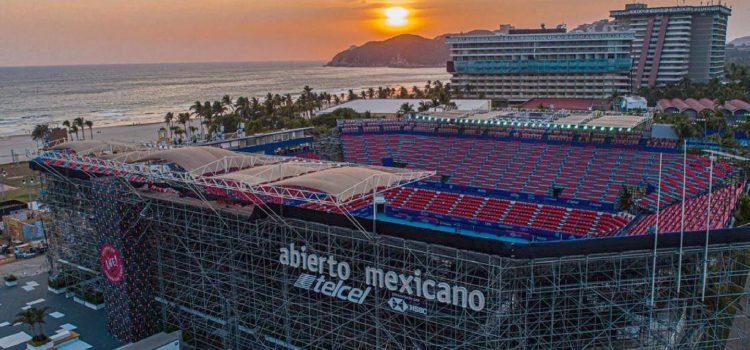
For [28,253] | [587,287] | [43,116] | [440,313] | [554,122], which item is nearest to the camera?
[587,287]

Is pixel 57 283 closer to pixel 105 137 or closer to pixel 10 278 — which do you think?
pixel 10 278

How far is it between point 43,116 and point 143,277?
18126 cm

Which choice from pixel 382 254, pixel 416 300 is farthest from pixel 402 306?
pixel 382 254

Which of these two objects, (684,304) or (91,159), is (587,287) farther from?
(91,159)

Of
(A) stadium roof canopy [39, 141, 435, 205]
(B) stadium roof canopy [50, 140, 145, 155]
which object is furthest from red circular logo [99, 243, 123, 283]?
(B) stadium roof canopy [50, 140, 145, 155]

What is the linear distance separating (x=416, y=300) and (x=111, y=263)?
21812mm

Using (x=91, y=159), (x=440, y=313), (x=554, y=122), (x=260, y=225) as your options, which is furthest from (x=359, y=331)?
(x=554, y=122)

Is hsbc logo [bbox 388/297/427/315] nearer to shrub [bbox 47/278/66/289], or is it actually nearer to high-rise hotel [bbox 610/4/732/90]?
shrub [bbox 47/278/66/289]

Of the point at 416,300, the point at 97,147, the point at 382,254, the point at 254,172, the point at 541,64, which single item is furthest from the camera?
the point at 541,64

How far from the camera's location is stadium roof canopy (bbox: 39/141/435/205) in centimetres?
3158

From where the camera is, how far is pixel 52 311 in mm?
43312

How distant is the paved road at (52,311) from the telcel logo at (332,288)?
610 inches

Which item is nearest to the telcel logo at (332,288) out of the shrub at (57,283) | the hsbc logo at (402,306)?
the hsbc logo at (402,306)

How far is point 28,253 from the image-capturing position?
187ft
